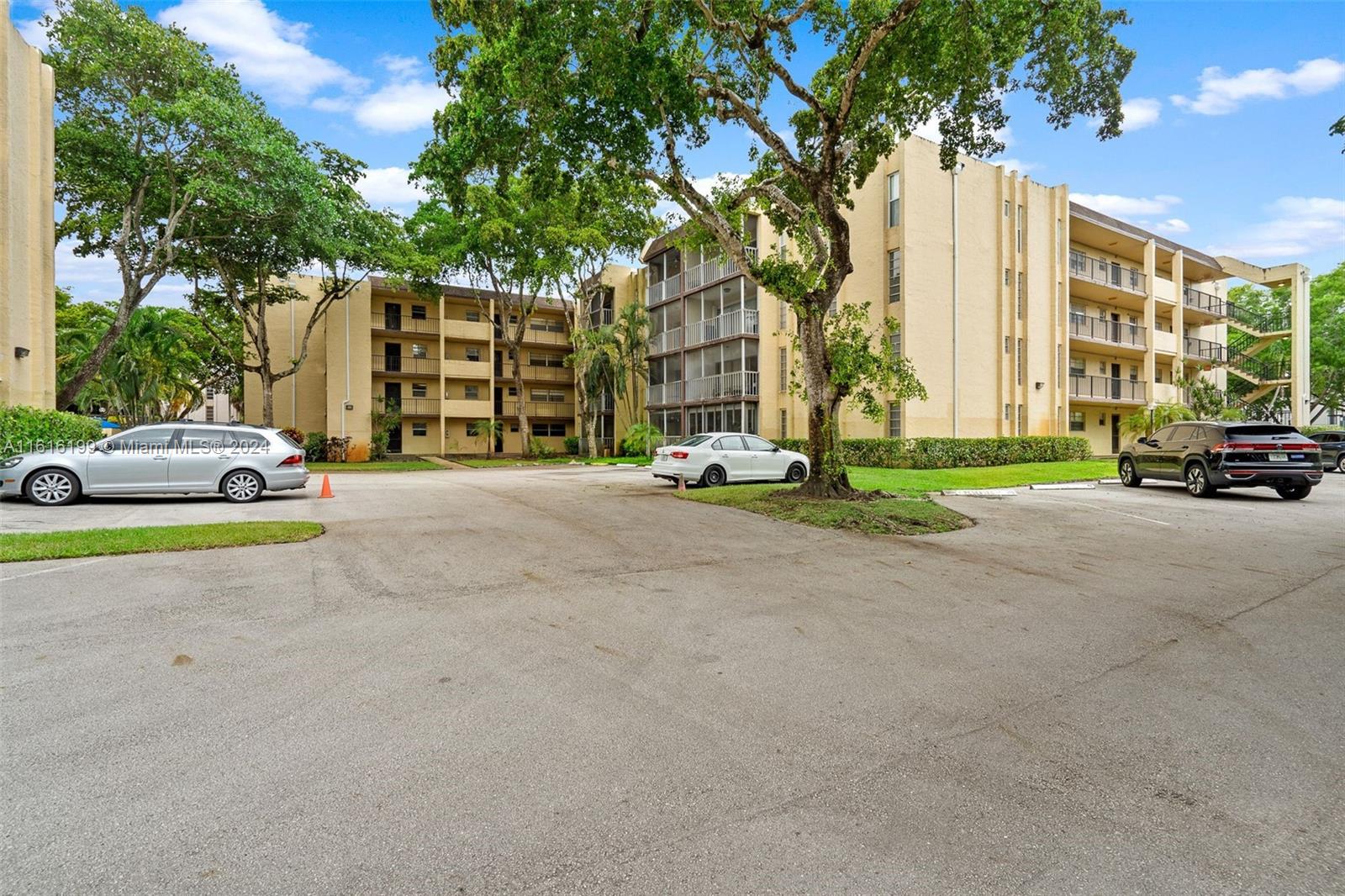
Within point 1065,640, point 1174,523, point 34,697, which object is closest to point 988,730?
point 1065,640

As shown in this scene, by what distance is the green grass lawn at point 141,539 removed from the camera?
727 cm

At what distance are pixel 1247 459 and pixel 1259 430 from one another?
2.51 feet

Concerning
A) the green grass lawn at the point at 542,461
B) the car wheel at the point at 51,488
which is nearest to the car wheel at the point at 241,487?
the car wheel at the point at 51,488

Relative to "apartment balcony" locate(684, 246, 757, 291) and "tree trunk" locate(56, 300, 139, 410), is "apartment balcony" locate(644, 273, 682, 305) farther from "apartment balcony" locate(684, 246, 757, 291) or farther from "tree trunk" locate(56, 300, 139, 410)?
"tree trunk" locate(56, 300, 139, 410)

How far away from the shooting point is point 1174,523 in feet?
35.8

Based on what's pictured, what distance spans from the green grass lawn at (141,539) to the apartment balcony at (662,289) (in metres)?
26.8

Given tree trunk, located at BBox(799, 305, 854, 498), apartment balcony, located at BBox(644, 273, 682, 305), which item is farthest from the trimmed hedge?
apartment balcony, located at BBox(644, 273, 682, 305)

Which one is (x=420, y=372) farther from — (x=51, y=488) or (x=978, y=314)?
(x=978, y=314)

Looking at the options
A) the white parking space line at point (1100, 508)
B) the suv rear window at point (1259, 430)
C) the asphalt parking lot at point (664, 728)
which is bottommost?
the asphalt parking lot at point (664, 728)

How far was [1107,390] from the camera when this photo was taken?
3064 centimetres

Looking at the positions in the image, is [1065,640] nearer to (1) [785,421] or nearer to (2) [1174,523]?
(2) [1174,523]

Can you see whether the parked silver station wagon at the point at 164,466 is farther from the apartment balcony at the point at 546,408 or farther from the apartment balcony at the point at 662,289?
the apartment balcony at the point at 546,408

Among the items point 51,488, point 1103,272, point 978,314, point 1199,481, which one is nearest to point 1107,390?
point 1103,272

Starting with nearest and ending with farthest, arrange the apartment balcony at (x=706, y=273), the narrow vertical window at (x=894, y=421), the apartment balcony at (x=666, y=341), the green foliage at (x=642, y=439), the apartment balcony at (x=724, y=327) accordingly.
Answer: the narrow vertical window at (x=894, y=421)
the apartment balcony at (x=724, y=327)
the apartment balcony at (x=706, y=273)
the green foliage at (x=642, y=439)
the apartment balcony at (x=666, y=341)
